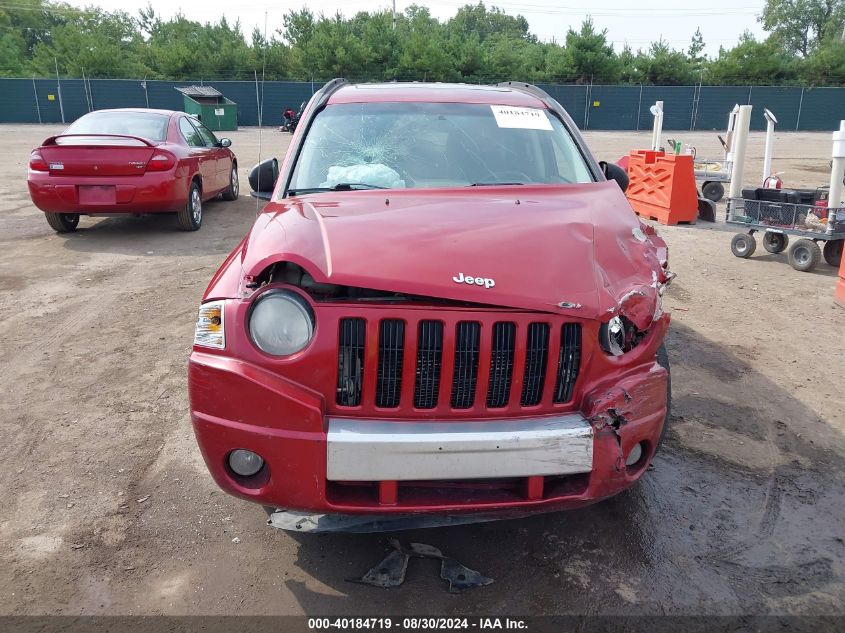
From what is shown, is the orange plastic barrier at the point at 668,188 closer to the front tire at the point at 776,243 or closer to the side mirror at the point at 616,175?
the front tire at the point at 776,243

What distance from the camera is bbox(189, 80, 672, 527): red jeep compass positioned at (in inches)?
95.1

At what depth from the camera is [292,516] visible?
9.02ft

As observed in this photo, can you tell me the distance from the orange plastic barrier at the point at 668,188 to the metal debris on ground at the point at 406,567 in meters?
8.79

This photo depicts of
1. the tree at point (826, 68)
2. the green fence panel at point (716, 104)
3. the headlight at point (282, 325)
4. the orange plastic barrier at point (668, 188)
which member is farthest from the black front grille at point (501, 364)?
the tree at point (826, 68)

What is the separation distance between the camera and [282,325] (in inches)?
98.2

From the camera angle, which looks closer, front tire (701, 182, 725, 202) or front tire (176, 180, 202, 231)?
Answer: front tire (176, 180, 202, 231)

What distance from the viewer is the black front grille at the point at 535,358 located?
2.53 metres

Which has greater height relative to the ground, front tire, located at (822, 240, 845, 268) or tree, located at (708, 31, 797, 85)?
tree, located at (708, 31, 797, 85)

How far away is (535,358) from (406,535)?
1.09 meters

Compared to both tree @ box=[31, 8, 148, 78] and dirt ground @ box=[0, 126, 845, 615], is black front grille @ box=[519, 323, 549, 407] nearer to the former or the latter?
dirt ground @ box=[0, 126, 845, 615]

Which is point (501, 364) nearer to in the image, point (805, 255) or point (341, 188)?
point (341, 188)

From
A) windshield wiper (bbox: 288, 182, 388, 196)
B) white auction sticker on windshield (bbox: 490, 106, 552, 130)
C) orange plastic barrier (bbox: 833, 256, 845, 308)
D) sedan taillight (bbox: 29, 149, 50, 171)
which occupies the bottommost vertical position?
orange plastic barrier (bbox: 833, 256, 845, 308)

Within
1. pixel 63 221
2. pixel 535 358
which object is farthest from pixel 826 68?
pixel 535 358

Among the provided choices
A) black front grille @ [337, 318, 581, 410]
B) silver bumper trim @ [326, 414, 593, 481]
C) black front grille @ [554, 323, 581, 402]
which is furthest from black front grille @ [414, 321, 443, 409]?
black front grille @ [554, 323, 581, 402]
